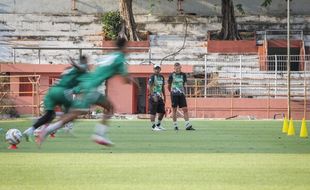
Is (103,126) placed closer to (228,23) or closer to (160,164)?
(160,164)

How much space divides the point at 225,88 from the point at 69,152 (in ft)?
85.5

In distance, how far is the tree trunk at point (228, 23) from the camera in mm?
46344

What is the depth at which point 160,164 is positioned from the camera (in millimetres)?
13312

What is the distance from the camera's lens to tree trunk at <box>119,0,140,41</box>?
46.5 m

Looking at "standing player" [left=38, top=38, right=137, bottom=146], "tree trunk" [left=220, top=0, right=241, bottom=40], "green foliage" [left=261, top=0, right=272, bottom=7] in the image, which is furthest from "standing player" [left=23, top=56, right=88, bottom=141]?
"green foliage" [left=261, top=0, right=272, bottom=7]

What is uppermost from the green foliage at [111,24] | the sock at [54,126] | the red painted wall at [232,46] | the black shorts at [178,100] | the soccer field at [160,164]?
the green foliage at [111,24]

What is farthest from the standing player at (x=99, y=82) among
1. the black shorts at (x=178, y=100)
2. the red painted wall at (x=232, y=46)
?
the red painted wall at (x=232, y=46)

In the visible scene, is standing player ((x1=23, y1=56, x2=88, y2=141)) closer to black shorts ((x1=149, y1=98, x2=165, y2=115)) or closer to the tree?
black shorts ((x1=149, y1=98, x2=165, y2=115))

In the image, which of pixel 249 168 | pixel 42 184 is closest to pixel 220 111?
pixel 249 168

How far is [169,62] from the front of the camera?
43969 mm

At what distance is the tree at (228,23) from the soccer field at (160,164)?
26404mm

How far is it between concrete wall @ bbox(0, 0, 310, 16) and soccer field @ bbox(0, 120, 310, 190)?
29893mm

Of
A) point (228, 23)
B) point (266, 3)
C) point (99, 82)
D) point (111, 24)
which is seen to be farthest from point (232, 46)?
point (99, 82)

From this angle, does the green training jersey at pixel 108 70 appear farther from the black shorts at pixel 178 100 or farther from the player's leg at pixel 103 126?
the black shorts at pixel 178 100
